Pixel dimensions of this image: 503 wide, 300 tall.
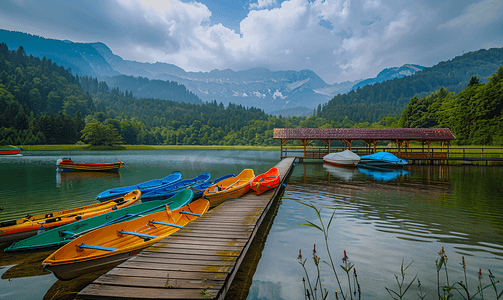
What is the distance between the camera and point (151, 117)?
14138 cm

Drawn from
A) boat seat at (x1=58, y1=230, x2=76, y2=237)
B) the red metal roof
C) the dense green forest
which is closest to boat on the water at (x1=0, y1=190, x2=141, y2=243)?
boat seat at (x1=58, y1=230, x2=76, y2=237)

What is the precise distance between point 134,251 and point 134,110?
542 feet

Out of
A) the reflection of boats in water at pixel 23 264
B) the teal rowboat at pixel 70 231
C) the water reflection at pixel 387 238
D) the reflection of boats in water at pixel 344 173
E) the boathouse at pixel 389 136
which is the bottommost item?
the reflection of boats in water at pixel 344 173

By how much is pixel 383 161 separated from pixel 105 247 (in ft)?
88.0

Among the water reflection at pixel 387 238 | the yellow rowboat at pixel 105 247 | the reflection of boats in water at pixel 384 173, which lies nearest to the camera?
the yellow rowboat at pixel 105 247

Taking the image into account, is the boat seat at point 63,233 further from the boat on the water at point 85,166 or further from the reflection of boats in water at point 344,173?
the boat on the water at point 85,166

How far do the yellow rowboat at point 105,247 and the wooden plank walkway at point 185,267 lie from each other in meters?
0.50

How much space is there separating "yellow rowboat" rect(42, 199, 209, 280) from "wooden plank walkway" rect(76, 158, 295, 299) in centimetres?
50

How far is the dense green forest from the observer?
4800cm

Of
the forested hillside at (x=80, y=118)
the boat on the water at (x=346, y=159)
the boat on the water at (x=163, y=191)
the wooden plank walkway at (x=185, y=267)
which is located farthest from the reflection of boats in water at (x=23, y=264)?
the forested hillside at (x=80, y=118)

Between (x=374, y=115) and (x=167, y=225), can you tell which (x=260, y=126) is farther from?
(x=167, y=225)

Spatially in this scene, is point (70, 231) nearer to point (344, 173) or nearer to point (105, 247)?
point (105, 247)

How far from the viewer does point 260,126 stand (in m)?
118

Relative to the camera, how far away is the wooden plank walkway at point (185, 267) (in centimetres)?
333
